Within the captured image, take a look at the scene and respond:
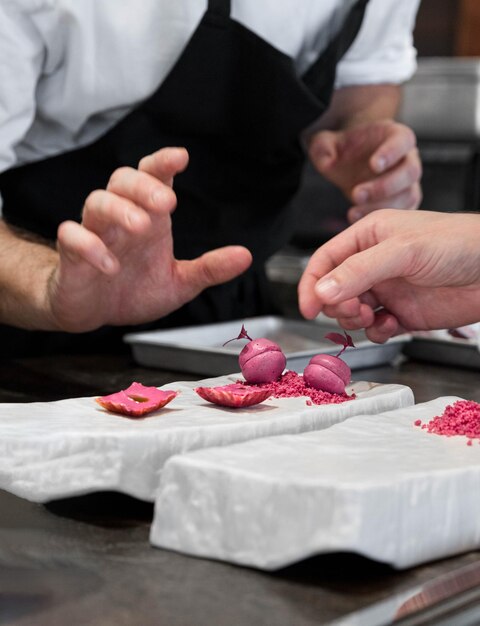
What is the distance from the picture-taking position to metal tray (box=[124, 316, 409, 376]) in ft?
4.83

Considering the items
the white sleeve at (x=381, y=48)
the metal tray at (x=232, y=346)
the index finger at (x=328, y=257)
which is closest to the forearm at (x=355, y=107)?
the white sleeve at (x=381, y=48)

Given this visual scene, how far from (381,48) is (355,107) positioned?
0.14 m

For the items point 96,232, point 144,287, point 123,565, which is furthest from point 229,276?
point 123,565

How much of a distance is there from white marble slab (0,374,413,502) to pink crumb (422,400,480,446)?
11 centimetres

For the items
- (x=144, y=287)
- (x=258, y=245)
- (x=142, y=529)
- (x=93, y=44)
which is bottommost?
(x=258, y=245)

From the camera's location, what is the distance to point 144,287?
4.83 ft

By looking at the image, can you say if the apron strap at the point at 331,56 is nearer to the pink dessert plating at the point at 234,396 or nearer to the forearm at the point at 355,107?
the forearm at the point at 355,107

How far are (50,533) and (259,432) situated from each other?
214 mm

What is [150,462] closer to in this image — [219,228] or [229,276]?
[229,276]

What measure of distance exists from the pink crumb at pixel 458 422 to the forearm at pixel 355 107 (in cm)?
137

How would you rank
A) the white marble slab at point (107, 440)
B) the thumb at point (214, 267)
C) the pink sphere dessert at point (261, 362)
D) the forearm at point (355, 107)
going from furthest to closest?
the forearm at point (355, 107)
the thumb at point (214, 267)
the pink sphere dessert at point (261, 362)
the white marble slab at point (107, 440)

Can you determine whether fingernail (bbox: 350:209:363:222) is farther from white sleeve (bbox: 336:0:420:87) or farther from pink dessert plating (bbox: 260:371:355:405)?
pink dessert plating (bbox: 260:371:355:405)

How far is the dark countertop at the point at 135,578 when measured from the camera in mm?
673

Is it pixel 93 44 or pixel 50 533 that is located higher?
pixel 93 44
